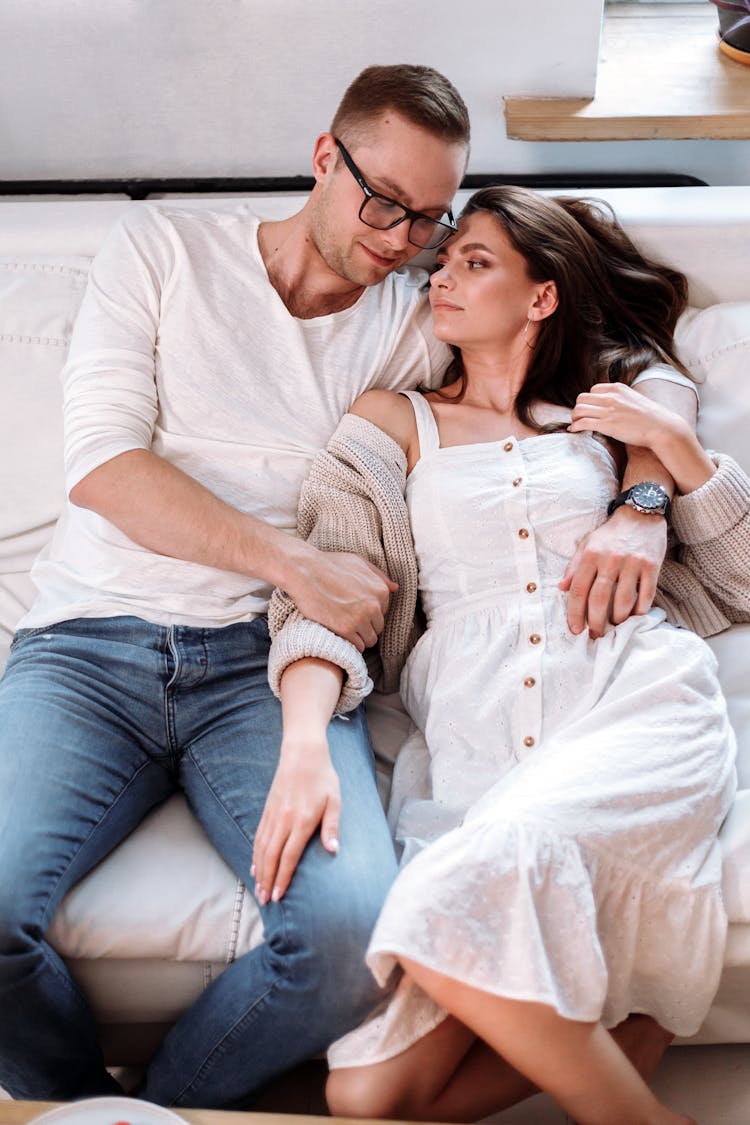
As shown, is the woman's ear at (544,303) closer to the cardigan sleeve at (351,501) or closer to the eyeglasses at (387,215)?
the eyeglasses at (387,215)

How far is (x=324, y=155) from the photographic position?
171 centimetres

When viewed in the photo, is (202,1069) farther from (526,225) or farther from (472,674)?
(526,225)

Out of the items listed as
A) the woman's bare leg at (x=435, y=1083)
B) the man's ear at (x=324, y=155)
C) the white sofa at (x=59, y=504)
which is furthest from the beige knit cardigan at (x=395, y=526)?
the woman's bare leg at (x=435, y=1083)

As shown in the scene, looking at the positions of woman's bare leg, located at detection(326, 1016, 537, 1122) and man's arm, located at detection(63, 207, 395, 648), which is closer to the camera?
woman's bare leg, located at detection(326, 1016, 537, 1122)

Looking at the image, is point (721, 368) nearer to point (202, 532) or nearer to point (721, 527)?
point (721, 527)

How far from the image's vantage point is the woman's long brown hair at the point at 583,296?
1720 mm

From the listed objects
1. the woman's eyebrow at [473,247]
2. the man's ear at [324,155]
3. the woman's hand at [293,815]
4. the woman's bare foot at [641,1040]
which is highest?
the man's ear at [324,155]

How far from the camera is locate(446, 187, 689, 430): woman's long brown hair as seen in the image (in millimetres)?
1720

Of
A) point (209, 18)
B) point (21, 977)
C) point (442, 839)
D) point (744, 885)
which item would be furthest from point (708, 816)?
point (209, 18)

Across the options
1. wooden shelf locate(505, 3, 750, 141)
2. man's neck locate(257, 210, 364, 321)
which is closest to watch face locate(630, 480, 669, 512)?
man's neck locate(257, 210, 364, 321)

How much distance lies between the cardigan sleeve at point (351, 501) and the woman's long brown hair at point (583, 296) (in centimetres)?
20

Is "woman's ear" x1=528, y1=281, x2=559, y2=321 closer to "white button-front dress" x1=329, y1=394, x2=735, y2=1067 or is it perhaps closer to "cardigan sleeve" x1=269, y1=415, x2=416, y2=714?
"white button-front dress" x1=329, y1=394, x2=735, y2=1067

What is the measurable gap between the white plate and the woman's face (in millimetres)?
1110

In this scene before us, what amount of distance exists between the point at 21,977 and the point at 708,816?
31.7 inches
